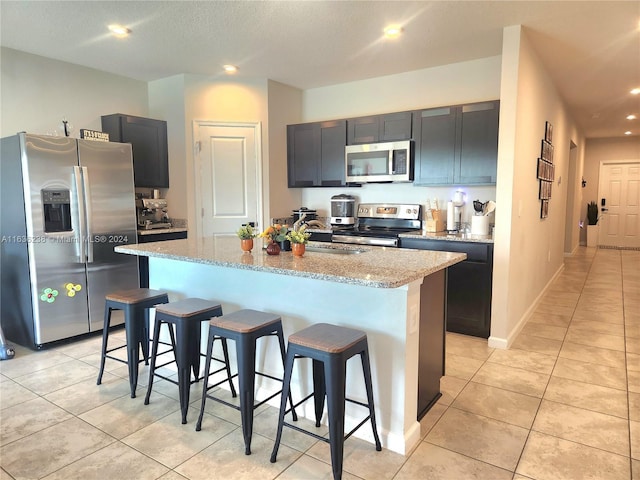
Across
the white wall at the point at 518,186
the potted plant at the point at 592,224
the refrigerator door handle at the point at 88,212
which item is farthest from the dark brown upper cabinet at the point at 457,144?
the potted plant at the point at 592,224

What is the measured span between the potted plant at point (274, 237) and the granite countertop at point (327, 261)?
4 cm

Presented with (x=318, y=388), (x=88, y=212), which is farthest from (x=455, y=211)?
(x=88, y=212)

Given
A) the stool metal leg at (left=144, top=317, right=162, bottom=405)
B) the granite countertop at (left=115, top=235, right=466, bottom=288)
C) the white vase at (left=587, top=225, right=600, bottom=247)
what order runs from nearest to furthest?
1. the granite countertop at (left=115, top=235, right=466, bottom=288)
2. the stool metal leg at (left=144, top=317, right=162, bottom=405)
3. the white vase at (left=587, top=225, right=600, bottom=247)

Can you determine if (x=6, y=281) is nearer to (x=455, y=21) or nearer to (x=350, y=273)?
(x=350, y=273)

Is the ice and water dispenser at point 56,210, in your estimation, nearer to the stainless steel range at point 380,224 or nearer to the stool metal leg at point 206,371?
the stool metal leg at point 206,371

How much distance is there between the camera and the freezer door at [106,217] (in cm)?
374

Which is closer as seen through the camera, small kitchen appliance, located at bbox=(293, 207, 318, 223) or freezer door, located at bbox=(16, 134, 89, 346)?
freezer door, located at bbox=(16, 134, 89, 346)

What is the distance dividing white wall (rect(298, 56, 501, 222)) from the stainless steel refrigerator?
2.42 metres

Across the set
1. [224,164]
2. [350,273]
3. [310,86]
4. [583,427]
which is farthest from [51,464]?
[310,86]

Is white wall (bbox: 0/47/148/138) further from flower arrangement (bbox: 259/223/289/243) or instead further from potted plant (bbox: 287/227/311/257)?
potted plant (bbox: 287/227/311/257)

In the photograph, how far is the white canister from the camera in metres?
3.90

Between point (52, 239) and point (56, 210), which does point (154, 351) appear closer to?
point (52, 239)

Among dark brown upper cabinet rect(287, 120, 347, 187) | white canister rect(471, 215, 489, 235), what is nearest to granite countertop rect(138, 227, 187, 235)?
dark brown upper cabinet rect(287, 120, 347, 187)

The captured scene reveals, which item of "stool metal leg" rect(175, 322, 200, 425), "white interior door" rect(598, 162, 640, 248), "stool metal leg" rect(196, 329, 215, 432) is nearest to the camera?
"stool metal leg" rect(196, 329, 215, 432)
